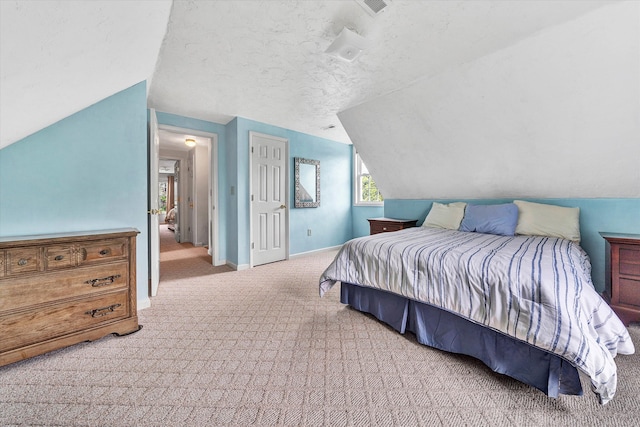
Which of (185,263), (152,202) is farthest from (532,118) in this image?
(185,263)

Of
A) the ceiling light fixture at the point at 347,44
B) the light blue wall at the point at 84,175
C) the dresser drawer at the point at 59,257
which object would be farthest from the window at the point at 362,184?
the dresser drawer at the point at 59,257

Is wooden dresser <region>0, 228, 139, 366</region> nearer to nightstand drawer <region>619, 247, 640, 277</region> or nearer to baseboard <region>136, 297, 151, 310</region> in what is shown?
baseboard <region>136, 297, 151, 310</region>

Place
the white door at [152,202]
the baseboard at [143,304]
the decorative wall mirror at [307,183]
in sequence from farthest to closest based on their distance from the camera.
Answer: the decorative wall mirror at [307,183]
the white door at [152,202]
the baseboard at [143,304]

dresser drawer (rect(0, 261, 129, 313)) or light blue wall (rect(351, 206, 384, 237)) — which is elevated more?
light blue wall (rect(351, 206, 384, 237))

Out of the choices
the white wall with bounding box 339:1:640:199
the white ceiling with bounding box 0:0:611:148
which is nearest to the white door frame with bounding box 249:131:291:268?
the white ceiling with bounding box 0:0:611:148

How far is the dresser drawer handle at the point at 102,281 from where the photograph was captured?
1720 mm

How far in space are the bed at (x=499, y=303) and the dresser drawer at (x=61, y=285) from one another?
160 cm

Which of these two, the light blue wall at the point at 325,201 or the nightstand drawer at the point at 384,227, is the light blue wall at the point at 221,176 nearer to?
the light blue wall at the point at 325,201

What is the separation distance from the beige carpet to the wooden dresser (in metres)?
0.13

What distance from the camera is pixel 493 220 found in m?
2.69

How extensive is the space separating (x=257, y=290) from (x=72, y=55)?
92.4 inches

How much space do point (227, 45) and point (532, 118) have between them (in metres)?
2.77

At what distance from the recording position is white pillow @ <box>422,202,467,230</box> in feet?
10.2

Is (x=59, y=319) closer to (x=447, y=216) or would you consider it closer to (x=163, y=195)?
(x=447, y=216)
